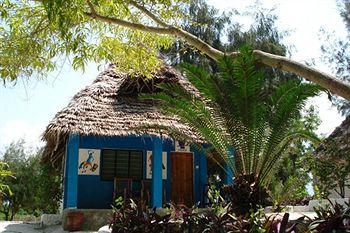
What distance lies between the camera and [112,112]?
521 inches

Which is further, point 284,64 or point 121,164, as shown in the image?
point 121,164

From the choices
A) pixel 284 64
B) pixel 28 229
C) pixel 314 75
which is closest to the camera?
pixel 314 75

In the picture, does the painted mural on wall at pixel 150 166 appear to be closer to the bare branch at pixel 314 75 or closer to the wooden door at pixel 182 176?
the wooden door at pixel 182 176

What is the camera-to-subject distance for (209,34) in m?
21.4

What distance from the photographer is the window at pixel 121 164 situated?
14492mm

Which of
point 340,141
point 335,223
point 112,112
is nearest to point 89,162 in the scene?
point 112,112

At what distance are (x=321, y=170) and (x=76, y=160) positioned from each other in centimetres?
736

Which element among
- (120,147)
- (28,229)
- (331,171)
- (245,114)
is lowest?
(28,229)

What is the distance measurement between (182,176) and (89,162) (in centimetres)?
291

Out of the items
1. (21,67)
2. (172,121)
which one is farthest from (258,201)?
(172,121)

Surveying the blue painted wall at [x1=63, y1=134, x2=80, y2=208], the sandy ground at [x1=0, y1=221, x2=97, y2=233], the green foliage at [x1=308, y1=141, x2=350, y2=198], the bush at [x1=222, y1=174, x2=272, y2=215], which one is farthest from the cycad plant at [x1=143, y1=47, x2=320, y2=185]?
the green foliage at [x1=308, y1=141, x2=350, y2=198]

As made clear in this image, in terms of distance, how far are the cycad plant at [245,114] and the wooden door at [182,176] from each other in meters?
7.15

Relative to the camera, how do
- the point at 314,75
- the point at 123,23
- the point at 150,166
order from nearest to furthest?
the point at 314,75
the point at 123,23
the point at 150,166

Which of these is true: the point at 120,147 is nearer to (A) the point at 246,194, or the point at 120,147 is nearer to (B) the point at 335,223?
(A) the point at 246,194
